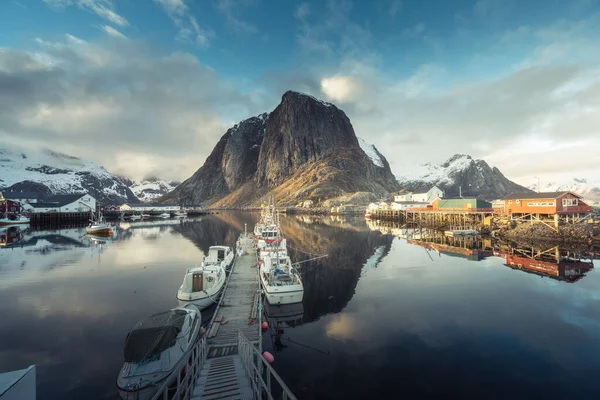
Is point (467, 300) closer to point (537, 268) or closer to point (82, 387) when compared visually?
point (537, 268)

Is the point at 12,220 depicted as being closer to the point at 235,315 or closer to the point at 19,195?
the point at 19,195

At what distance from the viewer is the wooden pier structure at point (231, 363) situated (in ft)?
34.4

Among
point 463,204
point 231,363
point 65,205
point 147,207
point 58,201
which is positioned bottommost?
point 231,363

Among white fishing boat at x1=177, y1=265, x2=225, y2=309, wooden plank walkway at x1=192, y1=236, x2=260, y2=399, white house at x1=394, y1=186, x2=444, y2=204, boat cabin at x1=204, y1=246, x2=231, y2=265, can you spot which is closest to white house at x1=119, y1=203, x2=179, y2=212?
white house at x1=394, y1=186, x2=444, y2=204

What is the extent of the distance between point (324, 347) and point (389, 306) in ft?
29.8

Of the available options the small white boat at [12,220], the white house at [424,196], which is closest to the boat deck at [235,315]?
the small white boat at [12,220]

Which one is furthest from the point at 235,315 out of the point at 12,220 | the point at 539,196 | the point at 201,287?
the point at 12,220

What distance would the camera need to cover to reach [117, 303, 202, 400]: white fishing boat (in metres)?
12.2

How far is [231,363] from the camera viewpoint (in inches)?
528

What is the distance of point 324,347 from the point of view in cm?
1736

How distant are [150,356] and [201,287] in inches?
459

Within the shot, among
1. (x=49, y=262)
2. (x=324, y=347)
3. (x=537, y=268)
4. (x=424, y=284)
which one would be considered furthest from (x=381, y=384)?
(x=49, y=262)

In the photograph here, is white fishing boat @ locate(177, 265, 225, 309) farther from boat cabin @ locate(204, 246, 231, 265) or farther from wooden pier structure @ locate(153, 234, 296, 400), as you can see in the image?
boat cabin @ locate(204, 246, 231, 265)

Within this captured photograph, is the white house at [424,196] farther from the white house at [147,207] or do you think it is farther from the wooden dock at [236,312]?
the white house at [147,207]
